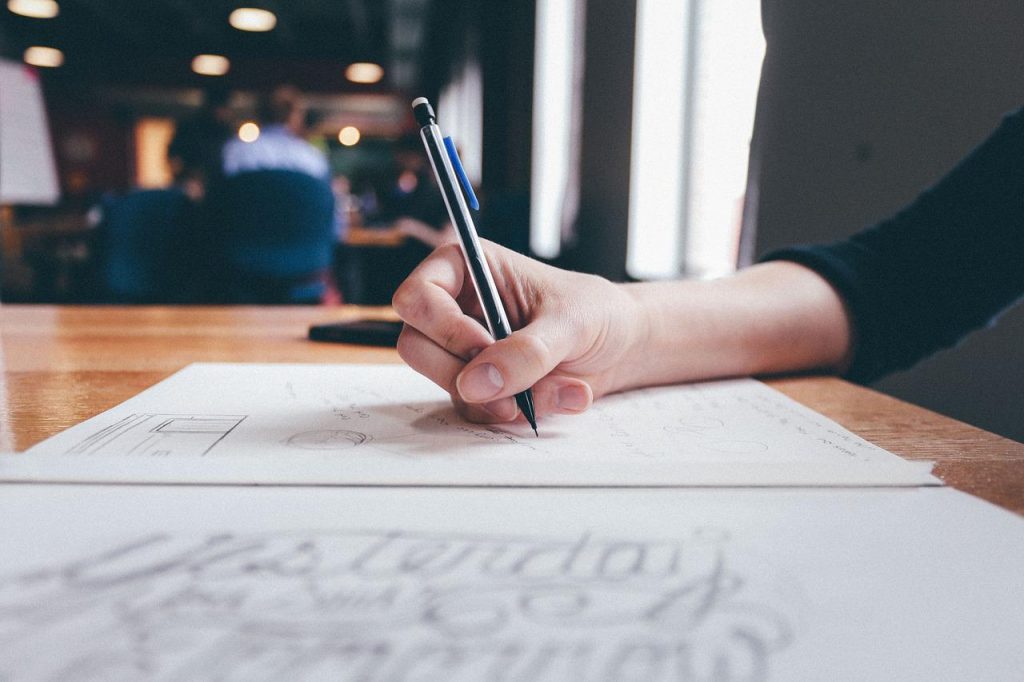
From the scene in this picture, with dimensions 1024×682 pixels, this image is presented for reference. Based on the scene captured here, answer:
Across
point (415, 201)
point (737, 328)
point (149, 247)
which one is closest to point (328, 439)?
point (737, 328)

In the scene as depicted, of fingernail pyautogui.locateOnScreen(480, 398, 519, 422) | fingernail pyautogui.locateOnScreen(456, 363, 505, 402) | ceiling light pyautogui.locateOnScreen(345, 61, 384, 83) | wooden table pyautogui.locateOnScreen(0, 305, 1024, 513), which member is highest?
ceiling light pyautogui.locateOnScreen(345, 61, 384, 83)

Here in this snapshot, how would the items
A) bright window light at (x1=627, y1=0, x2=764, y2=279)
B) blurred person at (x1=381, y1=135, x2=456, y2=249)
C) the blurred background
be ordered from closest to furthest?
the blurred background
bright window light at (x1=627, y1=0, x2=764, y2=279)
blurred person at (x1=381, y1=135, x2=456, y2=249)

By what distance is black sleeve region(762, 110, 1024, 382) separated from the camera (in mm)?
578

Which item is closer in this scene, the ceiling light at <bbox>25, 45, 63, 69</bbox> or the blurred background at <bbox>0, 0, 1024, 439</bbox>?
the blurred background at <bbox>0, 0, 1024, 439</bbox>

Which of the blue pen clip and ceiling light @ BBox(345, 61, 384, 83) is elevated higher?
ceiling light @ BBox(345, 61, 384, 83)

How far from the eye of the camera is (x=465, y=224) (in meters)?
0.42

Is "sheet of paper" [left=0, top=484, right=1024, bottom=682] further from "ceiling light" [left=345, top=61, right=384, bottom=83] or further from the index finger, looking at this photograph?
"ceiling light" [left=345, top=61, right=384, bottom=83]

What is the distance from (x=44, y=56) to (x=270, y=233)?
7.88 meters

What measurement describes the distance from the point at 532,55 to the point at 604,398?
119 inches

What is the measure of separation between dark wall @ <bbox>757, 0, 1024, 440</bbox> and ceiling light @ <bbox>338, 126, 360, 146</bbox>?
10.0 metres

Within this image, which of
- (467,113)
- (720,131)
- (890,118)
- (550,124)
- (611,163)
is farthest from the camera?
(467,113)

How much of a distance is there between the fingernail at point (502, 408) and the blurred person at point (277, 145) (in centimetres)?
216

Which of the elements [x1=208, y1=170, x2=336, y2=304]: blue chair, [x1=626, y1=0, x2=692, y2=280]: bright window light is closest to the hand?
[x1=626, y1=0, x2=692, y2=280]: bright window light

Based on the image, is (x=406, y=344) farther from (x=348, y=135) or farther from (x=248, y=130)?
(x=348, y=135)
